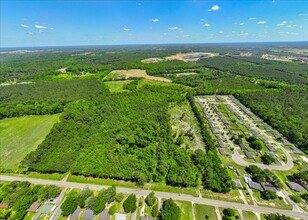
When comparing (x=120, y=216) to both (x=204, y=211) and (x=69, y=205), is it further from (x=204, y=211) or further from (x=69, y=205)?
(x=204, y=211)

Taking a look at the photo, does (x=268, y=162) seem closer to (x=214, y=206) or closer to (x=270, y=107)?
(x=214, y=206)

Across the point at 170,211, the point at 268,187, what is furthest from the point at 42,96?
the point at 268,187

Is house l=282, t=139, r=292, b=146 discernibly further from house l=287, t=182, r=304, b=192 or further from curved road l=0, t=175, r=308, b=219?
curved road l=0, t=175, r=308, b=219

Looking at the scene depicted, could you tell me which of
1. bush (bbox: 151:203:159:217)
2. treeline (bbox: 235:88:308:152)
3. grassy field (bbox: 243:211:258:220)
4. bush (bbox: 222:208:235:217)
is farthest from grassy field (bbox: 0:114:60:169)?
treeline (bbox: 235:88:308:152)

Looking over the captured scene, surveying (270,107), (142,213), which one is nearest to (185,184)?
(142,213)

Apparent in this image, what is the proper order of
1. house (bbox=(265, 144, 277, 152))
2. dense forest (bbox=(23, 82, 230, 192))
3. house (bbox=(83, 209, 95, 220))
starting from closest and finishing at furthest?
house (bbox=(83, 209, 95, 220)), dense forest (bbox=(23, 82, 230, 192)), house (bbox=(265, 144, 277, 152))
